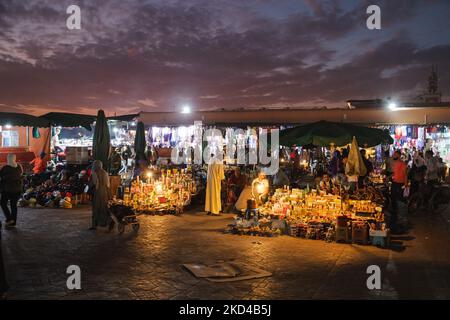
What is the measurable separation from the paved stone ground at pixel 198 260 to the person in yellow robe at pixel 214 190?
1.28 m

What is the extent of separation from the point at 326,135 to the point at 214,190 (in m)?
3.61

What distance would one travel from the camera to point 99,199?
391 inches

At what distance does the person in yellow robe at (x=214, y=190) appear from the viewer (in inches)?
484

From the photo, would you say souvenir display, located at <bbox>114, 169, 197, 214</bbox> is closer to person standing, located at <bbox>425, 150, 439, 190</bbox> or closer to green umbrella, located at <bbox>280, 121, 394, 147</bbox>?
green umbrella, located at <bbox>280, 121, 394, 147</bbox>

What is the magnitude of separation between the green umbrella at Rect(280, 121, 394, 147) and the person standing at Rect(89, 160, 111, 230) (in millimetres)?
4352

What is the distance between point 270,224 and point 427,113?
1434 centimetres

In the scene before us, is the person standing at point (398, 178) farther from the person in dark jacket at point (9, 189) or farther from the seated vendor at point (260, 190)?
the person in dark jacket at point (9, 189)

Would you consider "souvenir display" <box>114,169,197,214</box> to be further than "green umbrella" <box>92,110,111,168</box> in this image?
Yes

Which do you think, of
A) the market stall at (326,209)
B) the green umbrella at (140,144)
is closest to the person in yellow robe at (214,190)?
the market stall at (326,209)

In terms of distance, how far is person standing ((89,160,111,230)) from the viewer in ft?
32.3

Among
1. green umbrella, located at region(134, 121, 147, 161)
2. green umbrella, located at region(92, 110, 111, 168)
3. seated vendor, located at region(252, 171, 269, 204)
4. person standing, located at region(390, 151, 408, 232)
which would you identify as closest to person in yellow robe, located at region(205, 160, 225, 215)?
seated vendor, located at region(252, 171, 269, 204)

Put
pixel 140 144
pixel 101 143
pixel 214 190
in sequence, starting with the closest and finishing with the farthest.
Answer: pixel 101 143, pixel 214 190, pixel 140 144

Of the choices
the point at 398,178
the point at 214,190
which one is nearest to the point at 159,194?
the point at 214,190

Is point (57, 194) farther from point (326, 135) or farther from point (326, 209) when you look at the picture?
point (326, 135)
